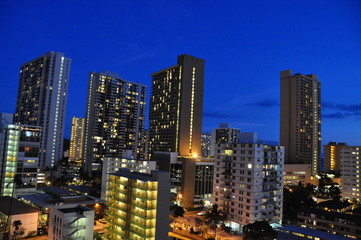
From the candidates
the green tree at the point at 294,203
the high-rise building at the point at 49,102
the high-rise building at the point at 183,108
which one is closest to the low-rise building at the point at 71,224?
the green tree at the point at 294,203

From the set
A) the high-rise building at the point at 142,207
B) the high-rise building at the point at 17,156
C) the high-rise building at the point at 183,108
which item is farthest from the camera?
the high-rise building at the point at 183,108

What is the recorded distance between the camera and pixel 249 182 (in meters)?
71.1

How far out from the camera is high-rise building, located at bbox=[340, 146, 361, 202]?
111 meters

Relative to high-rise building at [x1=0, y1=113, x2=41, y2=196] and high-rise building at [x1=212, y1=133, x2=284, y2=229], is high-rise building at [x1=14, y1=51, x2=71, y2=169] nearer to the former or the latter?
high-rise building at [x1=0, y1=113, x2=41, y2=196]

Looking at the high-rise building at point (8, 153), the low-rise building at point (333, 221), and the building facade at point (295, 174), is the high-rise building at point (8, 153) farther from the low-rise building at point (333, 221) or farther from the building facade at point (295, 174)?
the building facade at point (295, 174)

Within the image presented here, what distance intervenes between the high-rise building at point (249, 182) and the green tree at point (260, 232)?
536 inches

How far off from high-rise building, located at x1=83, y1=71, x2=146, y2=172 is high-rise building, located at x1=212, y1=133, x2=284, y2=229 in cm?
10263

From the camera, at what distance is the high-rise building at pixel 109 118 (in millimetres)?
165250

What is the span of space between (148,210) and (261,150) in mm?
37883

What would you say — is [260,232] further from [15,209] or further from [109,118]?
[109,118]

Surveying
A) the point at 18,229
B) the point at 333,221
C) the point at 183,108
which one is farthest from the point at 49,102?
the point at 333,221

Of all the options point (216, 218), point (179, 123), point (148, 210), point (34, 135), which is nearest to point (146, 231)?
point (148, 210)

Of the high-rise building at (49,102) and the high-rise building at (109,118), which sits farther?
the high-rise building at (109,118)

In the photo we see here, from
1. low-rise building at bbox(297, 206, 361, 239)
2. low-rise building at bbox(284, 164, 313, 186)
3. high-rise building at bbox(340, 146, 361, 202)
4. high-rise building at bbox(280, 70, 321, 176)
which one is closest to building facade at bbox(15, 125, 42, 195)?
low-rise building at bbox(297, 206, 361, 239)
